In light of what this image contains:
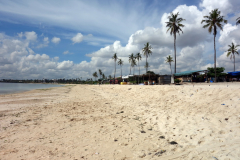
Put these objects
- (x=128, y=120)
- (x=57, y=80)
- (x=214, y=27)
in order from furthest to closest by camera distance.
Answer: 1. (x=57, y=80)
2. (x=214, y=27)
3. (x=128, y=120)

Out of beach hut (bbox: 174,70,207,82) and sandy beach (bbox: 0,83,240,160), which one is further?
beach hut (bbox: 174,70,207,82)

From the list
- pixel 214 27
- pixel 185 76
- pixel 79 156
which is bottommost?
pixel 79 156

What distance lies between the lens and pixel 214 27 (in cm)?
2650

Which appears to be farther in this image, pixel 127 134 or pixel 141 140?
pixel 127 134

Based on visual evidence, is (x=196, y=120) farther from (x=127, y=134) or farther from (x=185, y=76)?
(x=185, y=76)

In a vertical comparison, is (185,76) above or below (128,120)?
above

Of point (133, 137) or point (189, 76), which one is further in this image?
point (189, 76)

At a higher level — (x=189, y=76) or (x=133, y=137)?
(x=189, y=76)

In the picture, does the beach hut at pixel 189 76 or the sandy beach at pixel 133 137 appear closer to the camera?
the sandy beach at pixel 133 137

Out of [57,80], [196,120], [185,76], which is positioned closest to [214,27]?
[185,76]

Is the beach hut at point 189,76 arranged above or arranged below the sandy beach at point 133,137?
above

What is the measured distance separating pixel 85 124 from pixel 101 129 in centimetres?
91

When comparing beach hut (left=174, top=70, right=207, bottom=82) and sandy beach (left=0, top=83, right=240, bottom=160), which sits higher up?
beach hut (left=174, top=70, right=207, bottom=82)

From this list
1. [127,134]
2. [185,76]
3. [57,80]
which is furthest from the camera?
[57,80]
